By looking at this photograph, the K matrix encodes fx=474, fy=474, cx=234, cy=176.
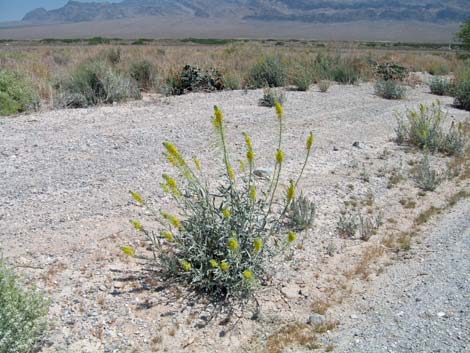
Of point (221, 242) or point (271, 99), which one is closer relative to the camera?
point (221, 242)

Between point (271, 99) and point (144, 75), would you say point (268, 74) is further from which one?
point (144, 75)

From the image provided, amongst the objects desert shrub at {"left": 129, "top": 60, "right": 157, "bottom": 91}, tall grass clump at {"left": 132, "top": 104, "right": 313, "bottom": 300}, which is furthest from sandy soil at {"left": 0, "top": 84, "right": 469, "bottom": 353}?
desert shrub at {"left": 129, "top": 60, "right": 157, "bottom": 91}

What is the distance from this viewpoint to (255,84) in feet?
37.9

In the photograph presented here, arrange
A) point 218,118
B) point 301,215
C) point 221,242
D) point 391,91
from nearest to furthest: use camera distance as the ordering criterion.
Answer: point 218,118 < point 221,242 < point 301,215 < point 391,91

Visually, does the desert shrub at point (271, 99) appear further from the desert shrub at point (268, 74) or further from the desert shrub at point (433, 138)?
the desert shrub at point (433, 138)

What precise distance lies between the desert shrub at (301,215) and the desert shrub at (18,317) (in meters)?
2.41

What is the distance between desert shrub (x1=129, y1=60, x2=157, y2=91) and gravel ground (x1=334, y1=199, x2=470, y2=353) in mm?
8537

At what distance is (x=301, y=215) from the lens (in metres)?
4.64

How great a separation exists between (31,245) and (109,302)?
1051 mm

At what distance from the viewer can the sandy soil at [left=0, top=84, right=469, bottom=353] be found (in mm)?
3281

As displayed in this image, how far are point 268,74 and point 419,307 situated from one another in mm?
9049

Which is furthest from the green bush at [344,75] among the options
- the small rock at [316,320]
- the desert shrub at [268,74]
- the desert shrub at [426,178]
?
the small rock at [316,320]

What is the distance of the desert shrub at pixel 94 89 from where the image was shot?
29.9 ft

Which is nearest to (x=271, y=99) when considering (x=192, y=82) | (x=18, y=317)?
(x=192, y=82)
